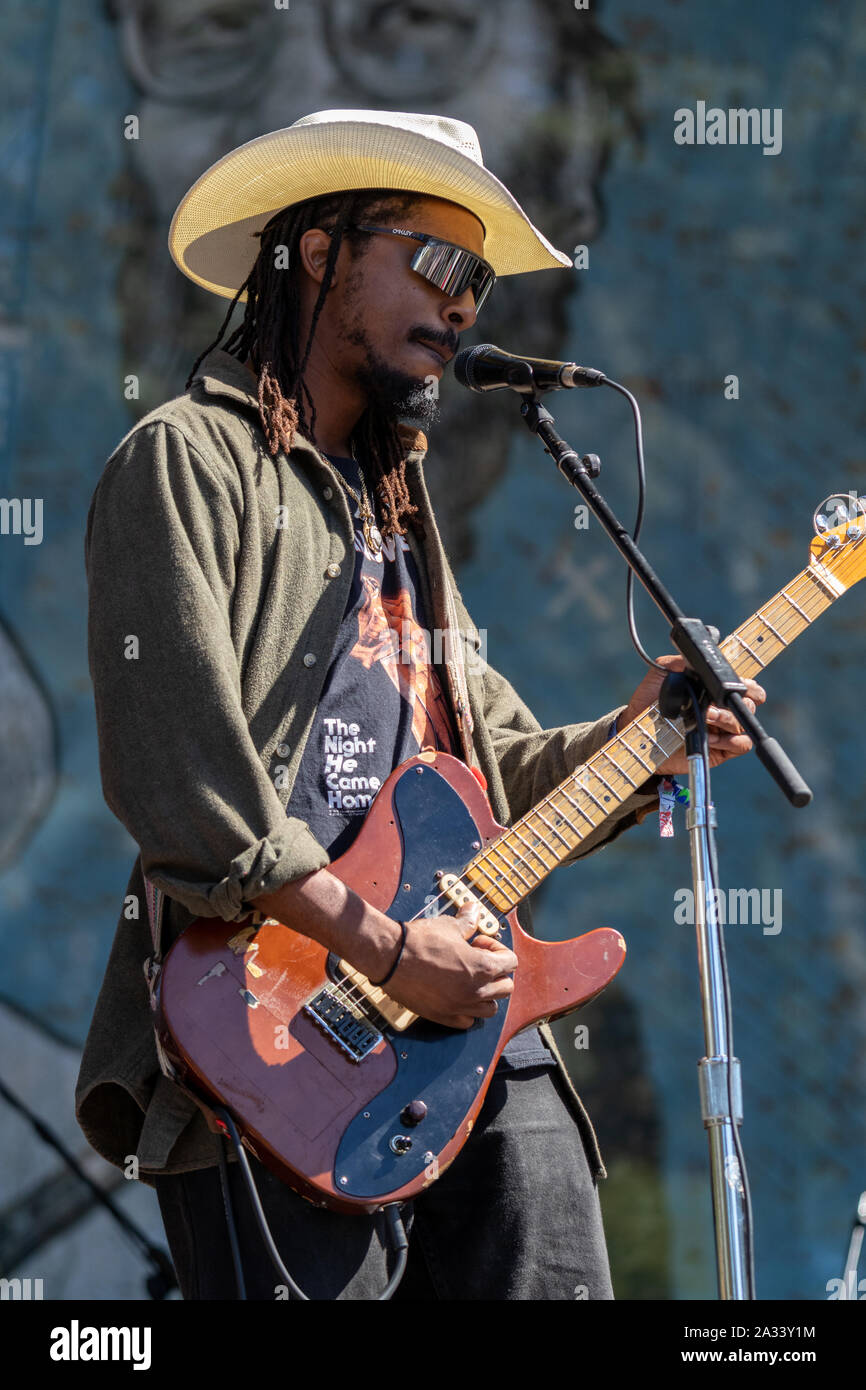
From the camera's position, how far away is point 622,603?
4176mm

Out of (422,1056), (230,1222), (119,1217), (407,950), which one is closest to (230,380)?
(407,950)

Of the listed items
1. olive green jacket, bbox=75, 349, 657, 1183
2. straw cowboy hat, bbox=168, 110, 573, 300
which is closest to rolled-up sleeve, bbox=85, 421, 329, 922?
olive green jacket, bbox=75, 349, 657, 1183

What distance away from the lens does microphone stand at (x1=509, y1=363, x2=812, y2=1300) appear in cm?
196

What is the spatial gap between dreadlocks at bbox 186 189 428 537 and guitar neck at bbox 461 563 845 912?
1.88 ft

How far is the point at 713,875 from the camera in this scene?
6.96ft

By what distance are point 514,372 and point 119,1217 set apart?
2.43 m

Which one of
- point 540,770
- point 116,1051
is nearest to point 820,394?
point 540,770

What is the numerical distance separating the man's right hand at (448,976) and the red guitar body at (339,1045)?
0.23 ft

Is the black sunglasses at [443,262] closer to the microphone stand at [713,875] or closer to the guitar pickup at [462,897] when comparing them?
the microphone stand at [713,875]

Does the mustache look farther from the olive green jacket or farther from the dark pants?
the dark pants

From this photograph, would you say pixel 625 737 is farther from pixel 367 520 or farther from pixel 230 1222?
pixel 230 1222
